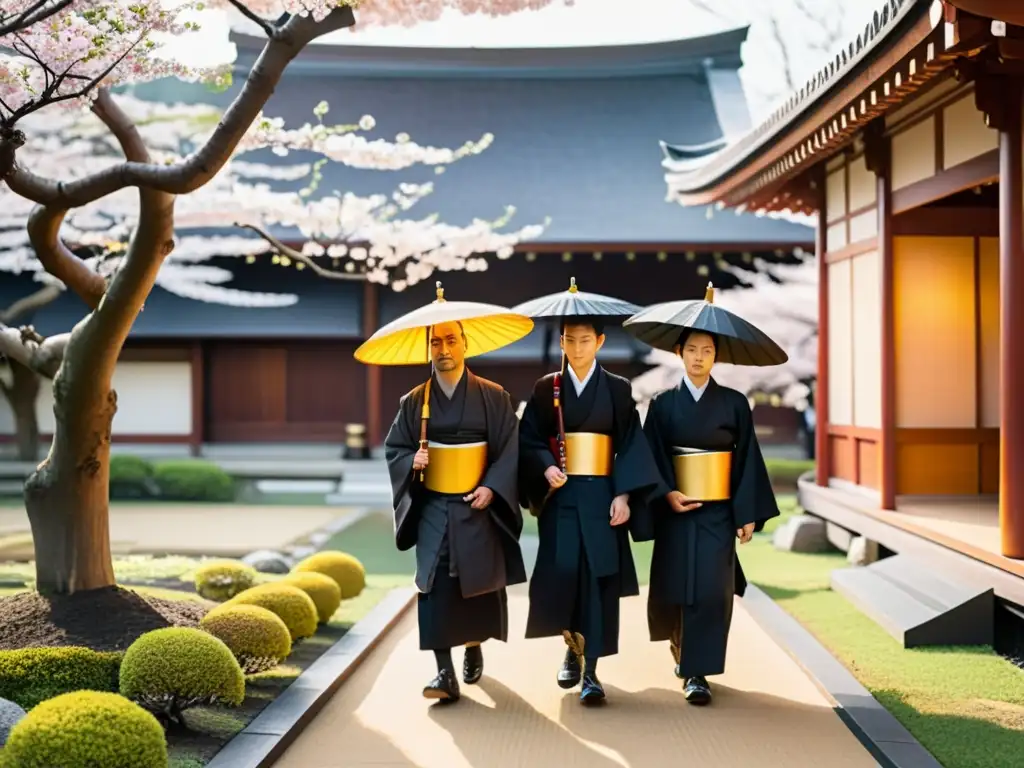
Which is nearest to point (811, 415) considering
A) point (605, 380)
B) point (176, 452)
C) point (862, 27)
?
point (176, 452)

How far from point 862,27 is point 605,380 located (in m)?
3.20

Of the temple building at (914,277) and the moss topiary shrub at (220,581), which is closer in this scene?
the temple building at (914,277)

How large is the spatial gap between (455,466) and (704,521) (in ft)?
4.16

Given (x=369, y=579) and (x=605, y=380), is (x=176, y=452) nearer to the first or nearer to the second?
(x=369, y=579)

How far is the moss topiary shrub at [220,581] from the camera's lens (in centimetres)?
798

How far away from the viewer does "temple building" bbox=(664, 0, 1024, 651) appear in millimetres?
6430

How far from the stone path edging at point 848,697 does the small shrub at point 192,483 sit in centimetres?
1202

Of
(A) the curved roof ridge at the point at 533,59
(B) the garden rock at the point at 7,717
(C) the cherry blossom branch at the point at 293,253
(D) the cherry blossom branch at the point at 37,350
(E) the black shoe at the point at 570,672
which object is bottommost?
(E) the black shoe at the point at 570,672

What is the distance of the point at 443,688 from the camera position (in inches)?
213

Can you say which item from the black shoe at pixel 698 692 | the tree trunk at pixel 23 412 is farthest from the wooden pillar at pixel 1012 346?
the tree trunk at pixel 23 412

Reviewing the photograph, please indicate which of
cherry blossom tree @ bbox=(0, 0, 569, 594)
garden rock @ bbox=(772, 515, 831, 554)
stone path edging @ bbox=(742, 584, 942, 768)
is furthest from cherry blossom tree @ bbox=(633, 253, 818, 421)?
cherry blossom tree @ bbox=(0, 0, 569, 594)

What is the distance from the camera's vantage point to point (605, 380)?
562cm

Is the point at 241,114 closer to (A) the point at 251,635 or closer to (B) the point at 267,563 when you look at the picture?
(A) the point at 251,635

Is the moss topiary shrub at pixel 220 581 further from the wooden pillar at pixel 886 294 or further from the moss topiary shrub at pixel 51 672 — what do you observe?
the wooden pillar at pixel 886 294
